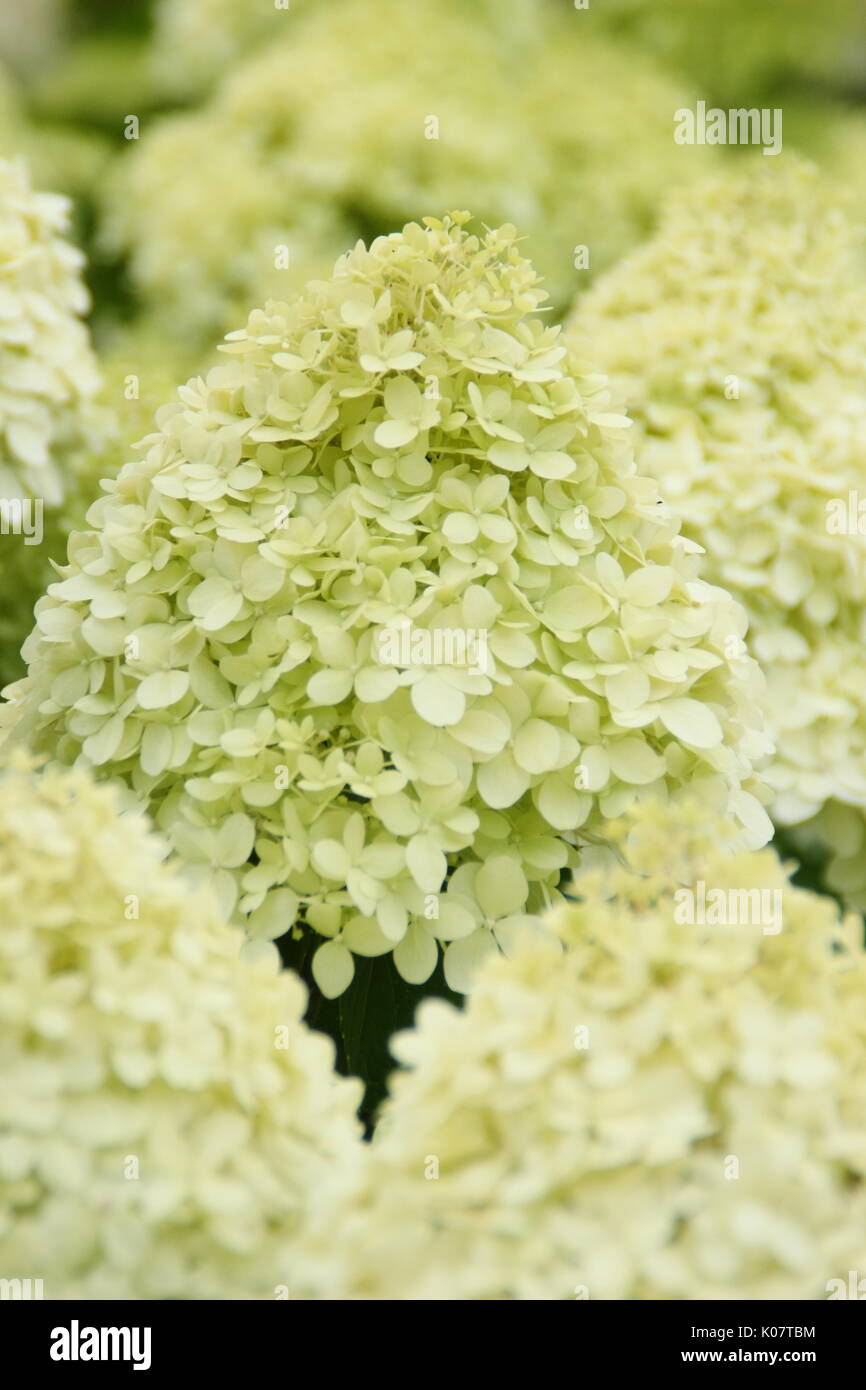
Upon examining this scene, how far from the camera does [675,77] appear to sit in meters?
3.09

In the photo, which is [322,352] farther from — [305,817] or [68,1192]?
[68,1192]

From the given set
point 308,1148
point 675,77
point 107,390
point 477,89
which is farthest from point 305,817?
point 675,77

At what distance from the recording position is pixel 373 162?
1995 millimetres

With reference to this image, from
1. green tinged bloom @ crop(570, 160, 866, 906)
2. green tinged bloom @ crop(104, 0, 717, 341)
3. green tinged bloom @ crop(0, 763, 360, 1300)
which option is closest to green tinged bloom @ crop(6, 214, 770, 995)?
green tinged bloom @ crop(0, 763, 360, 1300)

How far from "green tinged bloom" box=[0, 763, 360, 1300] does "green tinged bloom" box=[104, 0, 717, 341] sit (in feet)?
4.25

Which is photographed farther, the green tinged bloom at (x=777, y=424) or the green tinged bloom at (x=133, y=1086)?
the green tinged bloom at (x=777, y=424)

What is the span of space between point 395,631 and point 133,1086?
33 cm

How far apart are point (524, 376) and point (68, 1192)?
566mm

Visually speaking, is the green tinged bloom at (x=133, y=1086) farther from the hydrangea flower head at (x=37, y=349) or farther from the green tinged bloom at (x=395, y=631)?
the hydrangea flower head at (x=37, y=349)

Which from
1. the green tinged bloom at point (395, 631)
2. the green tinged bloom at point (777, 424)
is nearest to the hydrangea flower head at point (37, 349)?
the green tinged bloom at point (395, 631)

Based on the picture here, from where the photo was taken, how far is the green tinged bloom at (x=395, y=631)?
32.4 inches

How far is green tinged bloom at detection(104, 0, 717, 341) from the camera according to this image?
202 cm

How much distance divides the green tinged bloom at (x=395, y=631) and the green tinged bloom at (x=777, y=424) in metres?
0.27

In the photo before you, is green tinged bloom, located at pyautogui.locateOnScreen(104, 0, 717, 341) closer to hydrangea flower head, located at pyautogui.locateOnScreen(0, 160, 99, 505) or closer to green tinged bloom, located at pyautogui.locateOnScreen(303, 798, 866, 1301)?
hydrangea flower head, located at pyautogui.locateOnScreen(0, 160, 99, 505)
